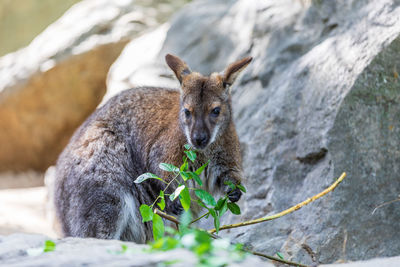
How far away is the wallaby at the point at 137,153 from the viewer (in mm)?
4156

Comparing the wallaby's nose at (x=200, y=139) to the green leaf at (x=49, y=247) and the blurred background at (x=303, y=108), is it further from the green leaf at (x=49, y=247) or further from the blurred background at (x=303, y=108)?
the green leaf at (x=49, y=247)

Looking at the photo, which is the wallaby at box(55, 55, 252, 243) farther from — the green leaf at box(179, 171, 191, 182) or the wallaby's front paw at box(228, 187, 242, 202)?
the green leaf at box(179, 171, 191, 182)

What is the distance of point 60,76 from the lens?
31.4 ft

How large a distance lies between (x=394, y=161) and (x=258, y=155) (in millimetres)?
1287

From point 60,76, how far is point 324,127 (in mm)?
6229

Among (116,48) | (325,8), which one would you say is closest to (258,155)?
(325,8)

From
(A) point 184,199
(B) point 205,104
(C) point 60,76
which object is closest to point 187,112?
(B) point 205,104

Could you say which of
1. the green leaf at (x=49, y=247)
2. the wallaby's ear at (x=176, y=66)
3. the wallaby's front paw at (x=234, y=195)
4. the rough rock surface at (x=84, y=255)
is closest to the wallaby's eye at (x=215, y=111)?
the wallaby's ear at (x=176, y=66)

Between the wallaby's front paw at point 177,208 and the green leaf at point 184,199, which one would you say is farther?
the wallaby's front paw at point 177,208

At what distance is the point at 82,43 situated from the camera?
9352 mm

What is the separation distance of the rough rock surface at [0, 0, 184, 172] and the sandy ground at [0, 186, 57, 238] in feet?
5.12

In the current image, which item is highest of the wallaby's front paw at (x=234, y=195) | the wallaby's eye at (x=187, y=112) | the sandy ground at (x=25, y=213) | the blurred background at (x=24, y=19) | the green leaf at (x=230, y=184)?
the wallaby's eye at (x=187, y=112)

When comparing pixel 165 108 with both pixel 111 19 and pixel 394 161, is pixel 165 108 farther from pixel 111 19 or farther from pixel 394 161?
pixel 111 19

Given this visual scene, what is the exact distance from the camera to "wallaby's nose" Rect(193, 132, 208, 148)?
13.1 feet
